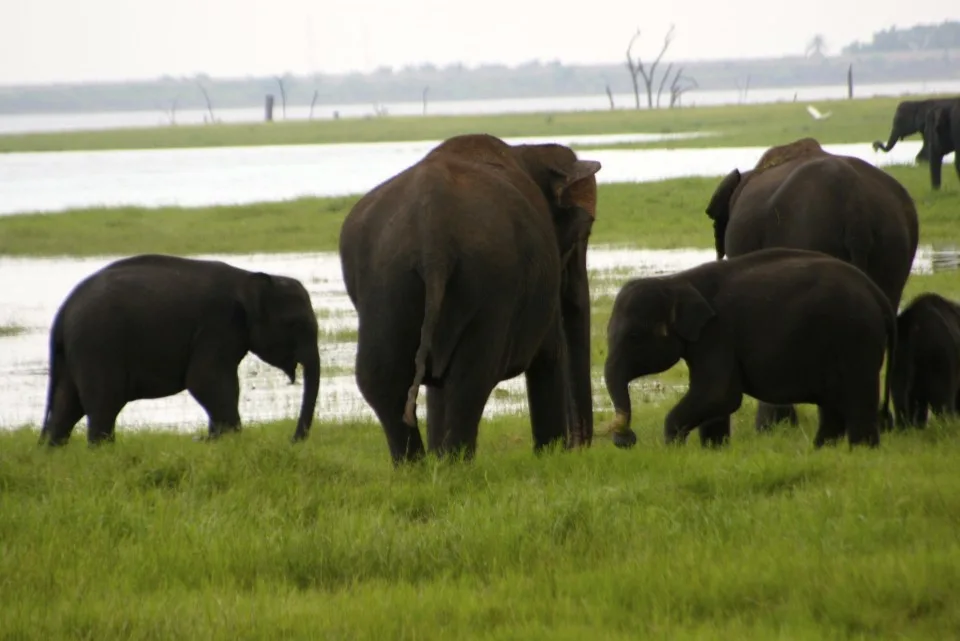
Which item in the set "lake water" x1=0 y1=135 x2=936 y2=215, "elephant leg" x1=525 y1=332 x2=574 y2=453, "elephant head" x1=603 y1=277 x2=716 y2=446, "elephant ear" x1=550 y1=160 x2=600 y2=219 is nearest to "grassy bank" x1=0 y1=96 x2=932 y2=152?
"lake water" x1=0 y1=135 x2=936 y2=215

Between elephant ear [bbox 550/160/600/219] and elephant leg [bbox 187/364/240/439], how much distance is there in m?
2.93

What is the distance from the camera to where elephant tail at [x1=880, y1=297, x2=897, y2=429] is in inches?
332

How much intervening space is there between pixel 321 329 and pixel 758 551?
11.0 metres

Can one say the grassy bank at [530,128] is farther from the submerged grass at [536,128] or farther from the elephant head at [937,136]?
the elephant head at [937,136]

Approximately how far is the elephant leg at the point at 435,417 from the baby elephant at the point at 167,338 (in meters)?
2.19

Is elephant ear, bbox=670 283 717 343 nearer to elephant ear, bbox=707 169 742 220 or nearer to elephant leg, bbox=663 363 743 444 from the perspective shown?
elephant leg, bbox=663 363 743 444

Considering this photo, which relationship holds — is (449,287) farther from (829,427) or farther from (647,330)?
(829,427)

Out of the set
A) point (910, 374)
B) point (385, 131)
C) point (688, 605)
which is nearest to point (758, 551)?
point (688, 605)

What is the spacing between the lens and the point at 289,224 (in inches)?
1141

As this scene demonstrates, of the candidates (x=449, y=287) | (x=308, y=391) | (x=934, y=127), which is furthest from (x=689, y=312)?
(x=934, y=127)

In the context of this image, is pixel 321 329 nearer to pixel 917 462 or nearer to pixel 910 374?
pixel 910 374

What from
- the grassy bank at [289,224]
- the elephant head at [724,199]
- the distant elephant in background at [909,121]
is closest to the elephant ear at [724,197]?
the elephant head at [724,199]

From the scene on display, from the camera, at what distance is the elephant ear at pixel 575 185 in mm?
8289

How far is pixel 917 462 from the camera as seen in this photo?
722 centimetres
